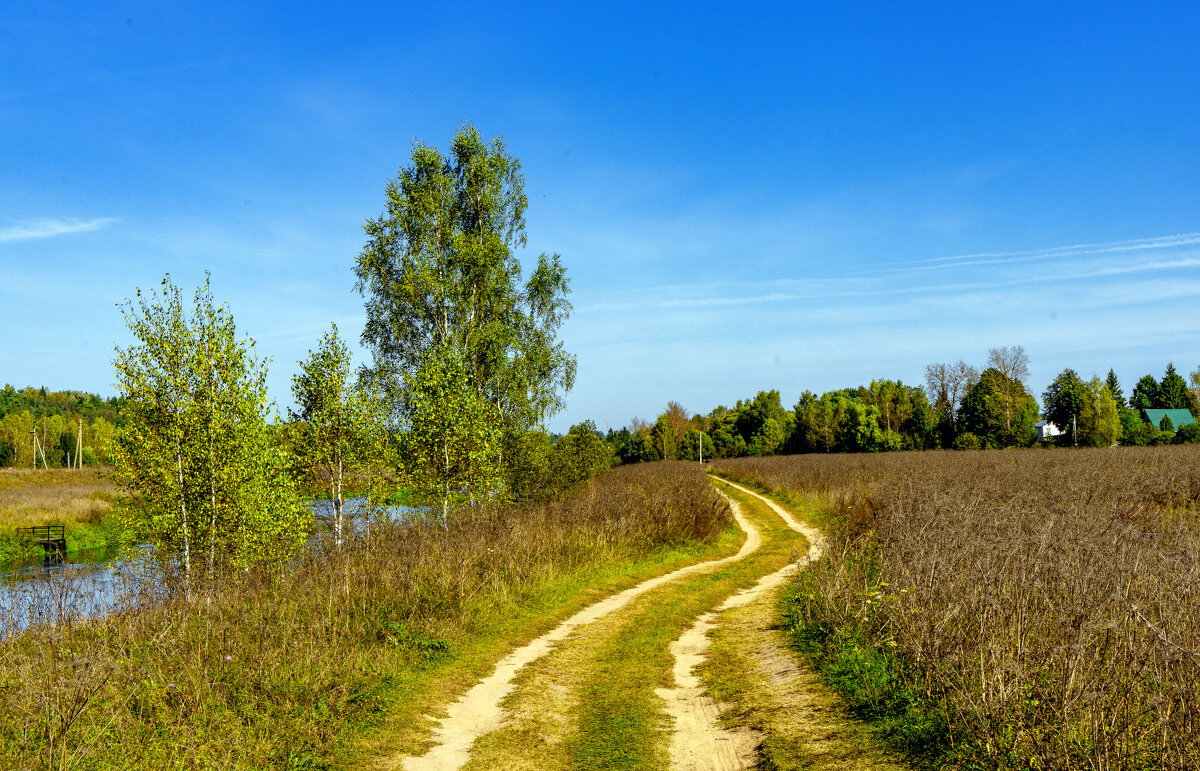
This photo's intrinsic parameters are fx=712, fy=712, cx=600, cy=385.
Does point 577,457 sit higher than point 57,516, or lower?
higher

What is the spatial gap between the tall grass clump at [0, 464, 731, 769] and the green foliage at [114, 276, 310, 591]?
8.20 feet

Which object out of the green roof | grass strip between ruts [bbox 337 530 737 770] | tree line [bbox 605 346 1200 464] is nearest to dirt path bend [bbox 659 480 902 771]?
grass strip between ruts [bbox 337 530 737 770]

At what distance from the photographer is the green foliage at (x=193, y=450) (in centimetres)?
1491

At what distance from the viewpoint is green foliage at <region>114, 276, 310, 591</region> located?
14.9 m

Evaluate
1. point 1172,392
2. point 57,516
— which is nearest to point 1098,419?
point 1172,392

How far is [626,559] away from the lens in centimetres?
1625

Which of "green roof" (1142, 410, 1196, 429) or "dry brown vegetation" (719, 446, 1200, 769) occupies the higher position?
"green roof" (1142, 410, 1196, 429)

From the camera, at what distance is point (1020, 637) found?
600 centimetres

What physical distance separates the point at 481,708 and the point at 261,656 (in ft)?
7.92

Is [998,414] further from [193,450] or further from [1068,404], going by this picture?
[193,450]

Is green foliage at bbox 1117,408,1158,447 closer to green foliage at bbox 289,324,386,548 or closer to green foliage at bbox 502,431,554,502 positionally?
green foliage at bbox 502,431,554,502

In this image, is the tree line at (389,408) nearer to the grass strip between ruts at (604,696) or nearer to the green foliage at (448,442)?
the green foliage at (448,442)

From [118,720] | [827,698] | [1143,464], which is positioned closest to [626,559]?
[827,698]

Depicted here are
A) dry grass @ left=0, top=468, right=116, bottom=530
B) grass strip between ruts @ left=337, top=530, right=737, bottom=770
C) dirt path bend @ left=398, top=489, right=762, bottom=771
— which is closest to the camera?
dirt path bend @ left=398, top=489, right=762, bottom=771
